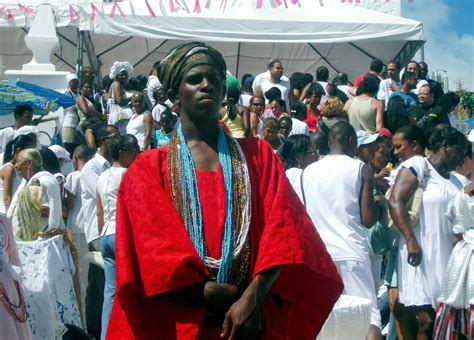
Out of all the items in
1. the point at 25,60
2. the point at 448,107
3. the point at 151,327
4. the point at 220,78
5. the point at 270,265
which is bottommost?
the point at 25,60

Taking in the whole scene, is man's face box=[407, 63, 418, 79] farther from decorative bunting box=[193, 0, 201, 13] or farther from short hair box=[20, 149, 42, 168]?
short hair box=[20, 149, 42, 168]

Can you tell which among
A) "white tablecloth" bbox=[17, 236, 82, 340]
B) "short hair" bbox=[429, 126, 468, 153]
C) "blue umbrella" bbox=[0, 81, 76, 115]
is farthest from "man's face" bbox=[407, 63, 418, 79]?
"white tablecloth" bbox=[17, 236, 82, 340]

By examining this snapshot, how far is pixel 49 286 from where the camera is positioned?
7.86 meters

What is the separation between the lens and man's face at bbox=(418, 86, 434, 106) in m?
13.4

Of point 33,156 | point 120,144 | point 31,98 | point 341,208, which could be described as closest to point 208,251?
point 341,208

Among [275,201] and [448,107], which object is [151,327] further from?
[448,107]

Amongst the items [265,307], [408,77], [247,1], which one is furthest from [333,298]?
[247,1]

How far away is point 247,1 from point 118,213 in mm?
14309

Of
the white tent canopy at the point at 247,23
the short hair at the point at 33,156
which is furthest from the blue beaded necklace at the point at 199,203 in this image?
the white tent canopy at the point at 247,23

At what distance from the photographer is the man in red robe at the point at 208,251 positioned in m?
3.79

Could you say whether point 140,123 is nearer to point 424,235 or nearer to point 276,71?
point 276,71

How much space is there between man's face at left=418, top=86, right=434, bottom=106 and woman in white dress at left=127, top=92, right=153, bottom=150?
3.59 metres

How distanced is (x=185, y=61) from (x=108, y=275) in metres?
3.83

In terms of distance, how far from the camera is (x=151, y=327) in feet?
12.9
